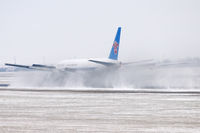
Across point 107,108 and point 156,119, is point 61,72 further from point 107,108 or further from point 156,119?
point 156,119

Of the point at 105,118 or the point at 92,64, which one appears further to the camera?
the point at 92,64

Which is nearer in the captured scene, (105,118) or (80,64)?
(105,118)

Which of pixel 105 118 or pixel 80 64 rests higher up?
pixel 80 64

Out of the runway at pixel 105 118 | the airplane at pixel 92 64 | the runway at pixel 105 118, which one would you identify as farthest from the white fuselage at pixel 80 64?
the runway at pixel 105 118

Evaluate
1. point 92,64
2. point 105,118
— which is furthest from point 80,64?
point 105,118

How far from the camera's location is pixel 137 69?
67.0 metres

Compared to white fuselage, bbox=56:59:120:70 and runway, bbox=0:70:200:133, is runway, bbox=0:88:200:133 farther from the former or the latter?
white fuselage, bbox=56:59:120:70

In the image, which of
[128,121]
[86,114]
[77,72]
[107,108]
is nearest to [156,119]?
[128,121]

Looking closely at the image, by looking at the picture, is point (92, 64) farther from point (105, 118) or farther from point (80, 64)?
point (105, 118)

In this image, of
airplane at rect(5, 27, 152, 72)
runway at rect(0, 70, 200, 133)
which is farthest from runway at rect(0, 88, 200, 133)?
airplane at rect(5, 27, 152, 72)

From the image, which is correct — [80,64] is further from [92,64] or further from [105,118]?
[105,118]

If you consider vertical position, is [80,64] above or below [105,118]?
above

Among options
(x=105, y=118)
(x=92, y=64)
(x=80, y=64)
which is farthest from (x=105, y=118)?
(x=80, y=64)

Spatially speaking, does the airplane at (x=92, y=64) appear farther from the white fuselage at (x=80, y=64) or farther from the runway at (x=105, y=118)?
the runway at (x=105, y=118)
